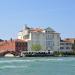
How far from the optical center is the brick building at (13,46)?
114750 millimetres

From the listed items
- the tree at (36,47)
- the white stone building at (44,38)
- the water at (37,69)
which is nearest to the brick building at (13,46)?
the white stone building at (44,38)

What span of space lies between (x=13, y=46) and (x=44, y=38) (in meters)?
9.36

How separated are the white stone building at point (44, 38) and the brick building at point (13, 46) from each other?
2.05 metres

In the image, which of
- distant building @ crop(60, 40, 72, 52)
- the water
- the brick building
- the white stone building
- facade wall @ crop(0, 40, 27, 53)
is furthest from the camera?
distant building @ crop(60, 40, 72, 52)

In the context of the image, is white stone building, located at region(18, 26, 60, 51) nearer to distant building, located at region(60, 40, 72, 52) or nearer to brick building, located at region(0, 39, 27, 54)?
distant building, located at region(60, 40, 72, 52)

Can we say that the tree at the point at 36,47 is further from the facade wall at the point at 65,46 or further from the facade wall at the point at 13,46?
the facade wall at the point at 65,46

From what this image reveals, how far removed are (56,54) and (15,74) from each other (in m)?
79.9

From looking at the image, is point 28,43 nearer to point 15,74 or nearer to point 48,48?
point 48,48

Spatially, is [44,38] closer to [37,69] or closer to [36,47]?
[36,47]

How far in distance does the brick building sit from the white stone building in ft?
6.73

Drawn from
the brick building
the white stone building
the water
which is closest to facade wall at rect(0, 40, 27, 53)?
the brick building

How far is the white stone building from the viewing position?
388 feet

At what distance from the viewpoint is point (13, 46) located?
116 meters

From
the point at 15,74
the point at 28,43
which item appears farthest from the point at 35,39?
the point at 15,74
